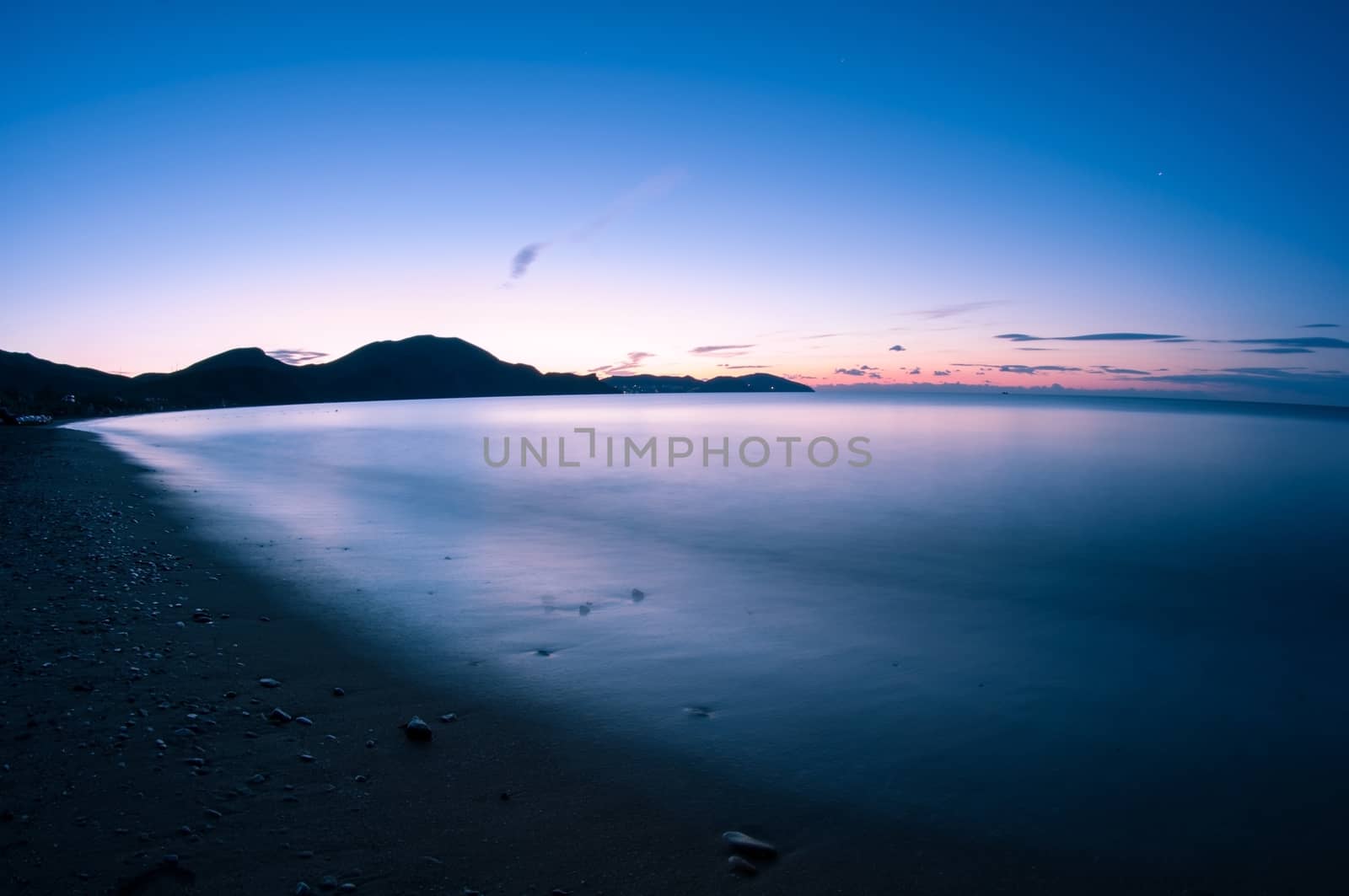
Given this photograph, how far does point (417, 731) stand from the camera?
18.3ft

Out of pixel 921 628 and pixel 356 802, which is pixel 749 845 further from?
pixel 921 628

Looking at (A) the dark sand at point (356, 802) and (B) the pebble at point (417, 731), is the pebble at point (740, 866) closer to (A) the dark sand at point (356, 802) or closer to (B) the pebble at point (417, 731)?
(A) the dark sand at point (356, 802)

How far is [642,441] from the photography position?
53719 mm

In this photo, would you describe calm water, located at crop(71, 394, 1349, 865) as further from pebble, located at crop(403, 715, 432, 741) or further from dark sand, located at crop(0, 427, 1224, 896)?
pebble, located at crop(403, 715, 432, 741)

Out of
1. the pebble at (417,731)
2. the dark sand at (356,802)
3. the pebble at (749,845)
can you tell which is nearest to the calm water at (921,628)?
the dark sand at (356,802)

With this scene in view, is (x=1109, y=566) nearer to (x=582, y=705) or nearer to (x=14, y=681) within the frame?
(x=582, y=705)

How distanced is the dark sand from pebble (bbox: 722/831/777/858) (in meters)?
0.09

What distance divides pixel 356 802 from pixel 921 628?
7.65m

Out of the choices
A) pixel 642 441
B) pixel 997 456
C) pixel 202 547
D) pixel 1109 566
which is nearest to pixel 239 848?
pixel 202 547

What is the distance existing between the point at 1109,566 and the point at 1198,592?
2048mm

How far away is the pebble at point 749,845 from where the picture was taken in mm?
4289

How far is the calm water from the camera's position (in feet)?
17.9

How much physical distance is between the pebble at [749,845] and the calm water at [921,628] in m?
0.86

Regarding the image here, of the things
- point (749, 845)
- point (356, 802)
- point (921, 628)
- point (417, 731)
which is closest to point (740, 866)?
point (749, 845)
